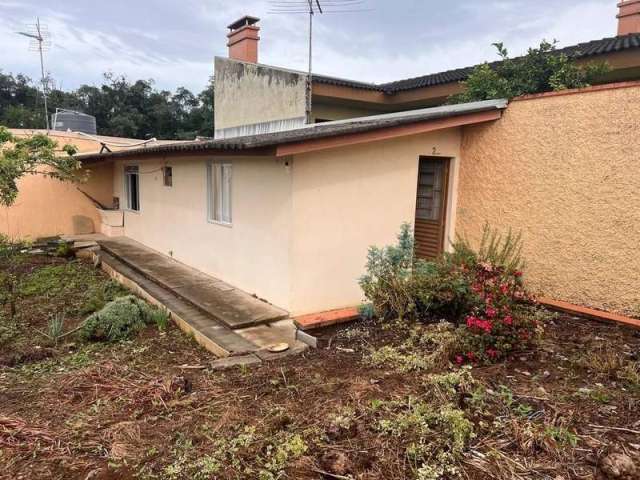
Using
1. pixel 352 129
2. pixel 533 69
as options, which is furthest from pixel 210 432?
pixel 533 69

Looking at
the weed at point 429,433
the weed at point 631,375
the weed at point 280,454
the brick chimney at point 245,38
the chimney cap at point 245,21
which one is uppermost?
the chimney cap at point 245,21

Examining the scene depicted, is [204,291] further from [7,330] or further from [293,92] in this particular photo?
[293,92]

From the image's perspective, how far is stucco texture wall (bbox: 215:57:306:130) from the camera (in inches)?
552

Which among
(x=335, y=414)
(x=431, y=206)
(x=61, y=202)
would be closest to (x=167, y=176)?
(x=61, y=202)

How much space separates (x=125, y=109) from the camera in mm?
39188

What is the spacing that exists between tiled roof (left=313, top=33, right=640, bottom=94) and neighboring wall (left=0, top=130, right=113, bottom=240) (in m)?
8.90

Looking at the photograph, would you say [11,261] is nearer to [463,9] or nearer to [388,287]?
[388,287]

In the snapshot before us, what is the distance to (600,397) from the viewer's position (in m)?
3.99

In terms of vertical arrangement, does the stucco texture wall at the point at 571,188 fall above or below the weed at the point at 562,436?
above

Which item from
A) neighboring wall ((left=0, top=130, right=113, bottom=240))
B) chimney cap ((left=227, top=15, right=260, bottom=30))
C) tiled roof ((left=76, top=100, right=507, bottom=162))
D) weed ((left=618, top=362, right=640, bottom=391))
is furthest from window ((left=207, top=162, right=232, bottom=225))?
chimney cap ((left=227, top=15, right=260, bottom=30))

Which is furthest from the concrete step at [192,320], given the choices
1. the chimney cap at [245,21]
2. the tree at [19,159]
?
the chimney cap at [245,21]

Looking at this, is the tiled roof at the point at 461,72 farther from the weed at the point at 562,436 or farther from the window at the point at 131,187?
the weed at the point at 562,436

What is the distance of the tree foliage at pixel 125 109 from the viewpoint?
37688 mm

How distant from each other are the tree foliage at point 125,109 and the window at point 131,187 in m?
23.3
